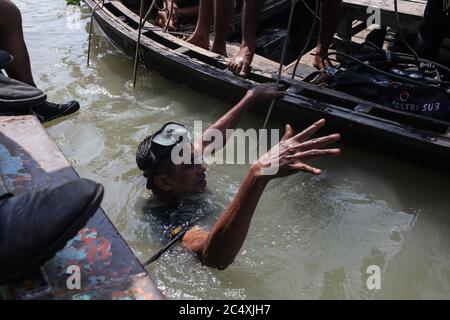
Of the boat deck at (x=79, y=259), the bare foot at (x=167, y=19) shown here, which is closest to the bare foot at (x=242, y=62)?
the bare foot at (x=167, y=19)

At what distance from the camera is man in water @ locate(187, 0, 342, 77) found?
162 inches

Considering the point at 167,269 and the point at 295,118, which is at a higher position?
the point at 295,118

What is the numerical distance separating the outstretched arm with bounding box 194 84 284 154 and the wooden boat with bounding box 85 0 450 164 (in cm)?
13

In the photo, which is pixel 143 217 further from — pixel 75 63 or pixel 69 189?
pixel 75 63

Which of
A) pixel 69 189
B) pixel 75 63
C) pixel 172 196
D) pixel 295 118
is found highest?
pixel 69 189

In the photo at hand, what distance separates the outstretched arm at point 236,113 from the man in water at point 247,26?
408 millimetres

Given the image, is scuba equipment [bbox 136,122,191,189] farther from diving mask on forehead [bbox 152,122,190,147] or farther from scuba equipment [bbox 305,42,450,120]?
scuba equipment [bbox 305,42,450,120]

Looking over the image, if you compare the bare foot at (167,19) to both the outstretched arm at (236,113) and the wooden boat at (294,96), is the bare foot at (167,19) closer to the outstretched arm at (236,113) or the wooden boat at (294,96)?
the wooden boat at (294,96)

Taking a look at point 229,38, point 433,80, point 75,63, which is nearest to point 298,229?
point 433,80

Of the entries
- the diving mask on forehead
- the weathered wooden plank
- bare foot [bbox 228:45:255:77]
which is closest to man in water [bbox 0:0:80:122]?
the diving mask on forehead

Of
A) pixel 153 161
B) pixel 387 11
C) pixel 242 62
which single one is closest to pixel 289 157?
pixel 153 161

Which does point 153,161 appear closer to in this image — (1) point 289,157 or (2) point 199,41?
(1) point 289,157
